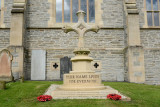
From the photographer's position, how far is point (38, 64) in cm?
1197

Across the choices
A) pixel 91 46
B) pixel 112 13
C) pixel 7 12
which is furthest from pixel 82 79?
pixel 7 12

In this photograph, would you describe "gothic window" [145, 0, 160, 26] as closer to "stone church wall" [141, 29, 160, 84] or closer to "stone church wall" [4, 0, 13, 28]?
"stone church wall" [141, 29, 160, 84]

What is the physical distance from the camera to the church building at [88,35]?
11.7m

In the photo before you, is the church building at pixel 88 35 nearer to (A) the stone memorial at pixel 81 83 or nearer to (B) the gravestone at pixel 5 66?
(B) the gravestone at pixel 5 66

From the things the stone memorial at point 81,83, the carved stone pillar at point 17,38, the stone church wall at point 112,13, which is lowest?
the stone memorial at point 81,83

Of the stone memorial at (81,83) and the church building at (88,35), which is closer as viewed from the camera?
the stone memorial at (81,83)

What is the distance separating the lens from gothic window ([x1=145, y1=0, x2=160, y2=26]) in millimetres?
13094

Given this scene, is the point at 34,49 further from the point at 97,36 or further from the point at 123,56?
the point at 123,56

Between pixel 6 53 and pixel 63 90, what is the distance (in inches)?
191

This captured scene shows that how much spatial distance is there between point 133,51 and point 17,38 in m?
7.40

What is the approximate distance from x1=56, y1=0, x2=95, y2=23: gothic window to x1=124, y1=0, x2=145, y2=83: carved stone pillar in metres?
2.66

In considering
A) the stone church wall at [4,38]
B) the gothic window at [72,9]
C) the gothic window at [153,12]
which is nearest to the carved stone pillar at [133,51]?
the gothic window at [153,12]

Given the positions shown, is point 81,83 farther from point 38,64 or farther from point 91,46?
point 91,46

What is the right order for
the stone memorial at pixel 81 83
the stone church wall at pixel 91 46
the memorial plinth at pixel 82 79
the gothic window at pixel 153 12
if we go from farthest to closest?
the gothic window at pixel 153 12, the stone church wall at pixel 91 46, the memorial plinth at pixel 82 79, the stone memorial at pixel 81 83
